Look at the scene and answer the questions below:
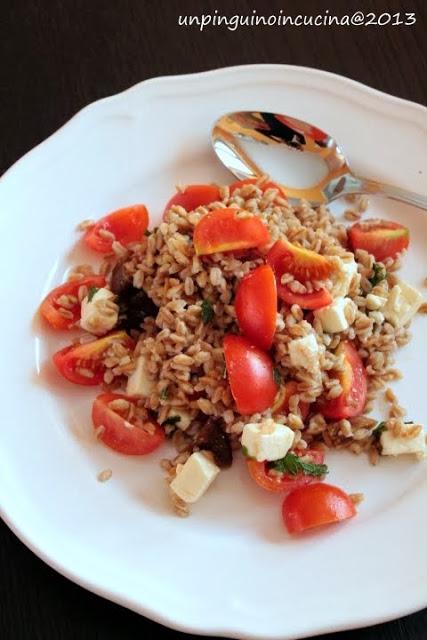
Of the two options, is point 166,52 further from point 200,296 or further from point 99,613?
point 99,613

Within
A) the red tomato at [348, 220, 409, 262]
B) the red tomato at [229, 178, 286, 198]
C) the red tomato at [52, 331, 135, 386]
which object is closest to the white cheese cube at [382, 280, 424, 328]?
the red tomato at [348, 220, 409, 262]

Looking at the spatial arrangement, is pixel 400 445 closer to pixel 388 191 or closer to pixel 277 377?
pixel 277 377

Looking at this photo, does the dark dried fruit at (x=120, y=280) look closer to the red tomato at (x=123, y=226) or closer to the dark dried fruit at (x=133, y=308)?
the dark dried fruit at (x=133, y=308)

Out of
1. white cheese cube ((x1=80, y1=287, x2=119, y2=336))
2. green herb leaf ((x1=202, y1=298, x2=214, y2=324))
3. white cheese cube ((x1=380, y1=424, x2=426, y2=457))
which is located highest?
white cheese cube ((x1=80, y1=287, x2=119, y2=336))

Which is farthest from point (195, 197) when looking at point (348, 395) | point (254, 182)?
point (348, 395)

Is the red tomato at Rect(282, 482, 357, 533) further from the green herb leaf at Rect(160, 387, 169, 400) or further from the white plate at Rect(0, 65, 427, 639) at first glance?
the green herb leaf at Rect(160, 387, 169, 400)

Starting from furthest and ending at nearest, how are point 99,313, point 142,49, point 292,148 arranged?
point 142,49, point 292,148, point 99,313

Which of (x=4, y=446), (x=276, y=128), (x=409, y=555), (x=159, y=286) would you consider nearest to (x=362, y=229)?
(x=276, y=128)
